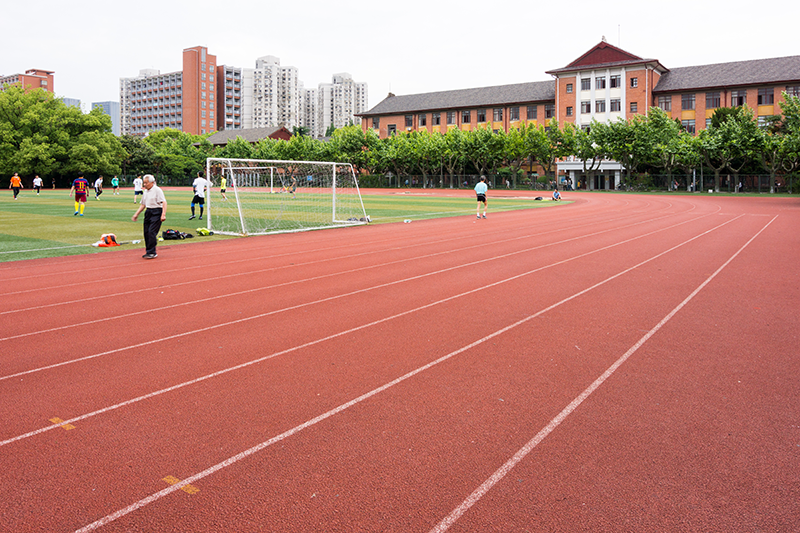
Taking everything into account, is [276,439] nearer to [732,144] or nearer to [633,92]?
[732,144]

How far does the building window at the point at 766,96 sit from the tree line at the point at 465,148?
12.1ft

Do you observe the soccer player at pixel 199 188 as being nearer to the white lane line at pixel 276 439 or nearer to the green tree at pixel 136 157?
the white lane line at pixel 276 439

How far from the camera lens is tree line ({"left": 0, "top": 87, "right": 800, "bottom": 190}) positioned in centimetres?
5816

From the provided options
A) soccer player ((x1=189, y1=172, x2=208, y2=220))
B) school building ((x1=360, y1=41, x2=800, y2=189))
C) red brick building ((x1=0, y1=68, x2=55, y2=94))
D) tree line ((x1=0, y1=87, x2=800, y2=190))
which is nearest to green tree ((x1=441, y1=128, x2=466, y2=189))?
tree line ((x1=0, y1=87, x2=800, y2=190))

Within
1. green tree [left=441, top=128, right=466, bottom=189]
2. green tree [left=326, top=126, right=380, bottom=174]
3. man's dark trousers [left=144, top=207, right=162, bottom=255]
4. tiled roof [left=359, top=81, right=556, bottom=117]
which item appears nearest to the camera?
man's dark trousers [left=144, top=207, right=162, bottom=255]

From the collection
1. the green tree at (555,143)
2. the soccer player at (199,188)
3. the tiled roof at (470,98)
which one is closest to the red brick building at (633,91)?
the tiled roof at (470,98)

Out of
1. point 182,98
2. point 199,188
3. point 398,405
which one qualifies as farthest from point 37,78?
point 398,405

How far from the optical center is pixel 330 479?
12.8ft

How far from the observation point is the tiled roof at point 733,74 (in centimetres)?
6788

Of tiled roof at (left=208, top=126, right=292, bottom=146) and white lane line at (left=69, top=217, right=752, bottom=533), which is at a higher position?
tiled roof at (left=208, top=126, right=292, bottom=146)

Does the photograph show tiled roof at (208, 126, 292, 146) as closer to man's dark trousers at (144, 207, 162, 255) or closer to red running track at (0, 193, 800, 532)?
man's dark trousers at (144, 207, 162, 255)

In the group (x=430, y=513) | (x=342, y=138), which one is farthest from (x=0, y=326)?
(x=342, y=138)

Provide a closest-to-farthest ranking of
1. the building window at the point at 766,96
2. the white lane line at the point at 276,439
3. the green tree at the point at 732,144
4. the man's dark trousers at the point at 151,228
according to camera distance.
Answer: the white lane line at the point at 276,439 → the man's dark trousers at the point at 151,228 → the green tree at the point at 732,144 → the building window at the point at 766,96

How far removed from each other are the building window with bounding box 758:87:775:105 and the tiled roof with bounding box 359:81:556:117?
76.3 feet
